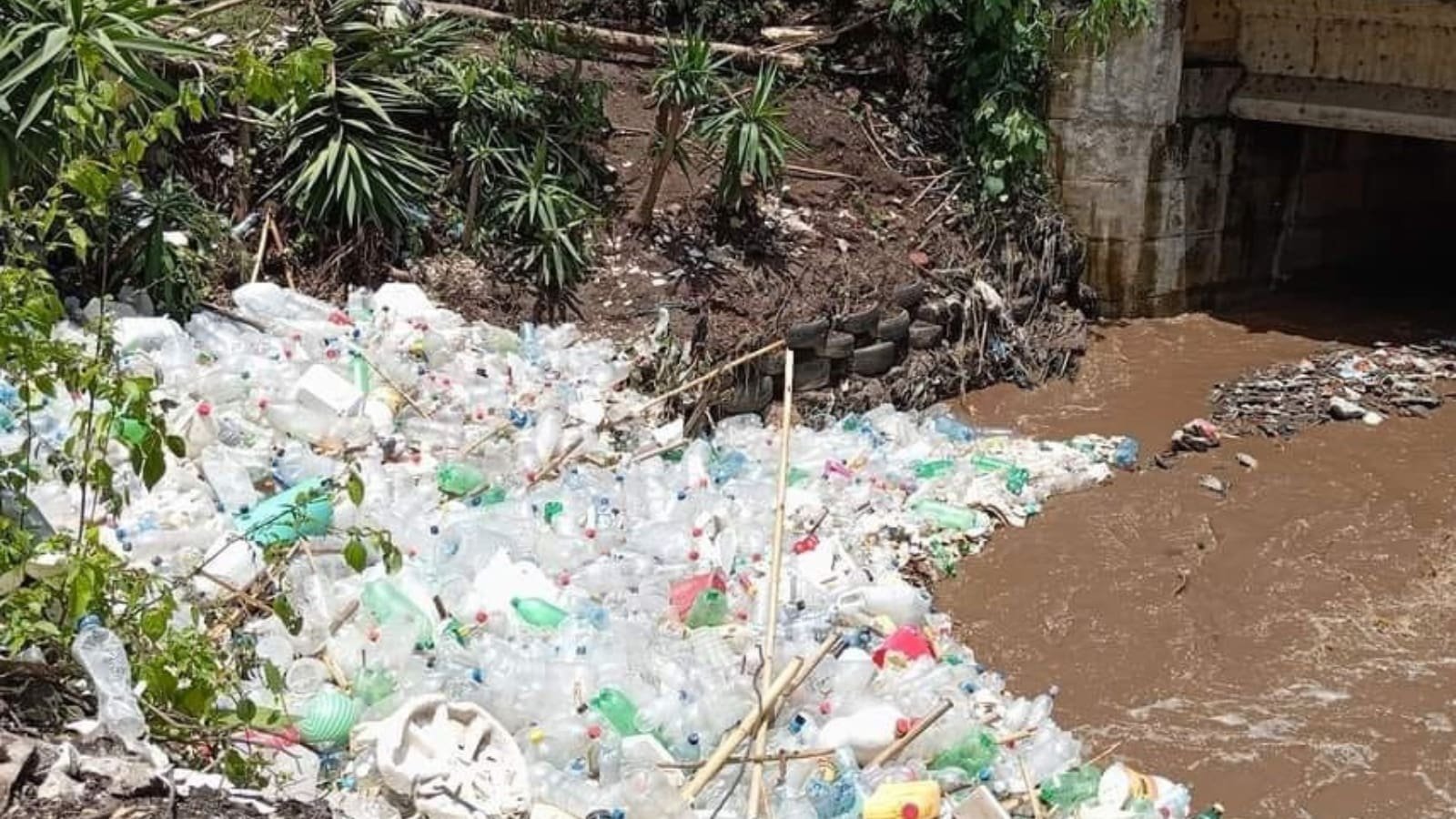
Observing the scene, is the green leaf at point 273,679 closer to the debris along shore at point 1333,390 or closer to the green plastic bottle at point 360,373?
the green plastic bottle at point 360,373

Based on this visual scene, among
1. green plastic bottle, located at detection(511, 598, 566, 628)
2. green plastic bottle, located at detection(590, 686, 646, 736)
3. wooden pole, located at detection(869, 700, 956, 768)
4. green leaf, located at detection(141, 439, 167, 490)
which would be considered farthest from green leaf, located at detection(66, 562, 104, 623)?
wooden pole, located at detection(869, 700, 956, 768)

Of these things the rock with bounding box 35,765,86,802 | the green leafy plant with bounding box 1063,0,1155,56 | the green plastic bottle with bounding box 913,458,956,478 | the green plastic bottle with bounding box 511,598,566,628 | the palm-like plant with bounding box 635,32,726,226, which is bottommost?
the green plastic bottle with bounding box 913,458,956,478

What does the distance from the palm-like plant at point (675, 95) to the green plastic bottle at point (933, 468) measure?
2.24m

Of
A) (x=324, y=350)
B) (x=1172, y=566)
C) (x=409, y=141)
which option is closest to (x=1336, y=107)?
(x=1172, y=566)

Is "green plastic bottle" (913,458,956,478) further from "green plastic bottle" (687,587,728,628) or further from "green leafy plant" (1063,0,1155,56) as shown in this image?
"green leafy plant" (1063,0,1155,56)

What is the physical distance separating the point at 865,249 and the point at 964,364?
2.95 feet

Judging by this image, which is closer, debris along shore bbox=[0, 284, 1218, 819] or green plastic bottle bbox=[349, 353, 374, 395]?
debris along shore bbox=[0, 284, 1218, 819]

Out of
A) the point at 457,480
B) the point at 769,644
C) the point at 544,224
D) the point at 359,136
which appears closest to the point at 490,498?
the point at 457,480

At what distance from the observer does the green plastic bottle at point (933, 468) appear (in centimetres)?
757

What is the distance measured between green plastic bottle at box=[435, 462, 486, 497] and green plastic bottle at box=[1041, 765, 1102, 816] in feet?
8.48

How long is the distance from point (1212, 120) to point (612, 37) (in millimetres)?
3999

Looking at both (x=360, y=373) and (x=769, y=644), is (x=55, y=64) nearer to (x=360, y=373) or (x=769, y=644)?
(x=769, y=644)

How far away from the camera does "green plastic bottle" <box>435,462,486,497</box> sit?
6.19 m

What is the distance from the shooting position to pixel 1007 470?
7.69 meters
